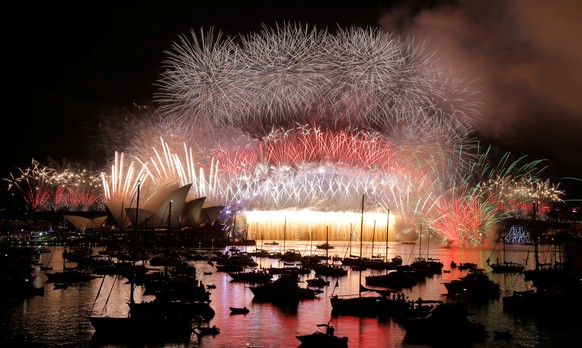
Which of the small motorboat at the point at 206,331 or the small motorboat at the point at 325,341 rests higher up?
the small motorboat at the point at 325,341

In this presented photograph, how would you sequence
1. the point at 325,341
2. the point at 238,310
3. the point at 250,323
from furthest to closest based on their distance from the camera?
the point at 238,310
the point at 250,323
the point at 325,341

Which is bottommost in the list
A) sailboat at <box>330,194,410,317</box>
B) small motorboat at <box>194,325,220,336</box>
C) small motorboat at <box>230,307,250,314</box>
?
small motorboat at <box>194,325,220,336</box>

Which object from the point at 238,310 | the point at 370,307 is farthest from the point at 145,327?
the point at 370,307

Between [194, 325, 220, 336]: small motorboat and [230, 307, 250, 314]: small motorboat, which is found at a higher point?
[230, 307, 250, 314]: small motorboat

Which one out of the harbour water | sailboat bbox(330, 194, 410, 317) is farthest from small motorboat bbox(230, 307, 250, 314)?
sailboat bbox(330, 194, 410, 317)

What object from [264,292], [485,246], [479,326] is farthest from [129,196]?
[485,246]

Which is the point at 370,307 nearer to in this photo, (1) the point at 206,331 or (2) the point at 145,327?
(1) the point at 206,331

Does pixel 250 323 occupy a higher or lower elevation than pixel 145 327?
lower

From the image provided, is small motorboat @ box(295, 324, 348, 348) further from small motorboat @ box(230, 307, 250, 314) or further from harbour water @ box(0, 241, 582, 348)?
small motorboat @ box(230, 307, 250, 314)

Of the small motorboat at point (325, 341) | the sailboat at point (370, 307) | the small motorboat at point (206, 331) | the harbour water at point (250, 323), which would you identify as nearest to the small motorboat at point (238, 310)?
the harbour water at point (250, 323)

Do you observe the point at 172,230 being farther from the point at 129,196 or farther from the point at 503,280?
the point at 503,280

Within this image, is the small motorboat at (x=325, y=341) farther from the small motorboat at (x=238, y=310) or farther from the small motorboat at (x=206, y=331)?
the small motorboat at (x=238, y=310)
